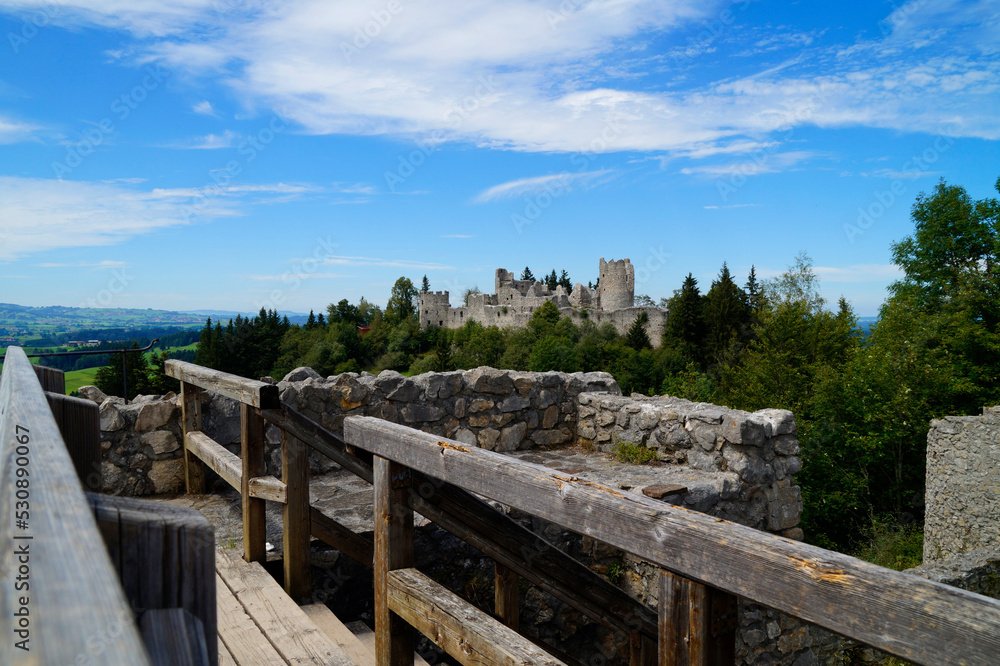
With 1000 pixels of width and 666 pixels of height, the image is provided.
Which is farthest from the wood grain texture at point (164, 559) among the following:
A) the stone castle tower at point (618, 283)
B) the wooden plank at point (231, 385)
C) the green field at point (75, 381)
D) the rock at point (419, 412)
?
the stone castle tower at point (618, 283)

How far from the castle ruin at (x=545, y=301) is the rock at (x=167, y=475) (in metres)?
41.1

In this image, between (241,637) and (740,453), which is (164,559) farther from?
(740,453)

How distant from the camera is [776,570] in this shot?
1.20 meters

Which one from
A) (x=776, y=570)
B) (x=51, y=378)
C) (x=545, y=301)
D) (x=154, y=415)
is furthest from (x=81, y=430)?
(x=545, y=301)

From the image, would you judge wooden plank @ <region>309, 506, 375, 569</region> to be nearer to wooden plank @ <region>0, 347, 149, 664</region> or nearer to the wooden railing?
the wooden railing

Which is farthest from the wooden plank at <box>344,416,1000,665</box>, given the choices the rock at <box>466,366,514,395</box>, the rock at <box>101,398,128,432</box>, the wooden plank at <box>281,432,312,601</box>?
the rock at <box>466,366,514,395</box>

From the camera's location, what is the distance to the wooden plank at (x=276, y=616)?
8.44 feet

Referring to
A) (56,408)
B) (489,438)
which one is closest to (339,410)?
(489,438)

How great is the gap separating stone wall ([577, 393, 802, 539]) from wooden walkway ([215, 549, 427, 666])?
2994mm

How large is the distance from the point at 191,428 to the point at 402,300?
63.9 metres

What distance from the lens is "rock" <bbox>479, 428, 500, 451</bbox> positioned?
6426 mm

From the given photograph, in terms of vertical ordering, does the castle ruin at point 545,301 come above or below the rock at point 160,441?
above

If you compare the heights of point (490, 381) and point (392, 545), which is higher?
point (490, 381)

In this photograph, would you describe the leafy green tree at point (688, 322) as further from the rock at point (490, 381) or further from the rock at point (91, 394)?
the rock at point (91, 394)
